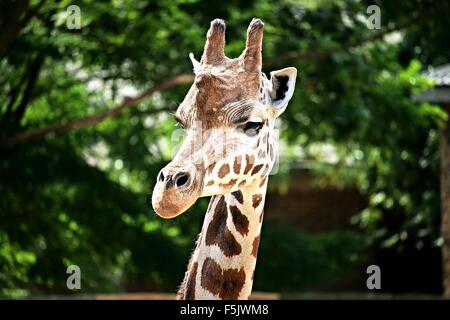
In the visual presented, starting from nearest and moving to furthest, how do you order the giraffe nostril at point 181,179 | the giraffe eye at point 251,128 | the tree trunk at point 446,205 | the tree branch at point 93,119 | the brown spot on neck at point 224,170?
the giraffe nostril at point 181,179 < the brown spot on neck at point 224,170 < the giraffe eye at point 251,128 < the tree branch at point 93,119 < the tree trunk at point 446,205

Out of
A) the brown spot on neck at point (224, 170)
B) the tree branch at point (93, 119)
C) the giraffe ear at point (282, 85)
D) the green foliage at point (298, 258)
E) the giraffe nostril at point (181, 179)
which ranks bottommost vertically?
the green foliage at point (298, 258)

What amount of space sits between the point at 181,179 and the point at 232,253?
2.29 feet

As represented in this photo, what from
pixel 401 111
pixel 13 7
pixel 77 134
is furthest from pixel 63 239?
pixel 401 111

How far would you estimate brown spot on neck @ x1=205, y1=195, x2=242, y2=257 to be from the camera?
4465 mm

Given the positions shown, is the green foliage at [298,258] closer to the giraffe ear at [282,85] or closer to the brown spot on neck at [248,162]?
the giraffe ear at [282,85]

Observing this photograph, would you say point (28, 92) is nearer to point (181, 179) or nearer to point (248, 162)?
point (248, 162)

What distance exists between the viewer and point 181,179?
3.88 m

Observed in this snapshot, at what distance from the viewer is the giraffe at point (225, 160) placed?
4000mm

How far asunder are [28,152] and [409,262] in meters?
7.95

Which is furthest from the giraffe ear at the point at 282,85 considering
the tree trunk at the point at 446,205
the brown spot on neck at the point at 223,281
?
the tree trunk at the point at 446,205

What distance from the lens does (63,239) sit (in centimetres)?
1369

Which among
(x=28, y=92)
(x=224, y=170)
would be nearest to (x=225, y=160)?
(x=224, y=170)

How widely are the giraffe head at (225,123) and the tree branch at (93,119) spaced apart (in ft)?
21.8

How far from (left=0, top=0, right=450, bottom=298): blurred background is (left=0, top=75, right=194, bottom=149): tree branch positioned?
0.02 m
